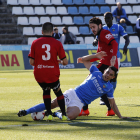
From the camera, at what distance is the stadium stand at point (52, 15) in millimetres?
25281

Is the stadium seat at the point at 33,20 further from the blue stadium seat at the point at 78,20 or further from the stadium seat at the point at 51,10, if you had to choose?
the blue stadium seat at the point at 78,20

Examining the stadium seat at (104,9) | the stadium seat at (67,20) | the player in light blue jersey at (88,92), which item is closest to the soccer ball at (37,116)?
the player in light blue jersey at (88,92)

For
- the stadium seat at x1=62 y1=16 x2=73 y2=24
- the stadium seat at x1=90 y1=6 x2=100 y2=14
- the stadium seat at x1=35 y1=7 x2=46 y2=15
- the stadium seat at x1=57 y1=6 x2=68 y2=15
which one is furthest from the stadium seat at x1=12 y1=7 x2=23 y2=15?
the stadium seat at x1=90 y1=6 x2=100 y2=14

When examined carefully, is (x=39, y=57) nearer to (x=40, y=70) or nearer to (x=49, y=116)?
(x=40, y=70)

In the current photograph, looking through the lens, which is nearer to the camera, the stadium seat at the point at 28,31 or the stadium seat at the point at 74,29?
the stadium seat at the point at 28,31

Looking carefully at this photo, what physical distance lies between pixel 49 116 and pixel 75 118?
522 millimetres

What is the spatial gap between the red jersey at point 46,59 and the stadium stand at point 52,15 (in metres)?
19.3

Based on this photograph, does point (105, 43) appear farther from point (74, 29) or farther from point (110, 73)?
point (74, 29)

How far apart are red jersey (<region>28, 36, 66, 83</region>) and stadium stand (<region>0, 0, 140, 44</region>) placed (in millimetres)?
19327

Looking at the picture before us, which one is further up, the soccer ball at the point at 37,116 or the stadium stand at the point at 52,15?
the stadium stand at the point at 52,15

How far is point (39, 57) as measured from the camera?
5273 millimetres

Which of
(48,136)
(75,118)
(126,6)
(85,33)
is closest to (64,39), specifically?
(85,33)

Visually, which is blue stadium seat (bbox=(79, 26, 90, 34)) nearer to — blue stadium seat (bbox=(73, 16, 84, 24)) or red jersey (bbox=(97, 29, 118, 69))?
blue stadium seat (bbox=(73, 16, 84, 24))

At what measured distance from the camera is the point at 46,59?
524 cm
